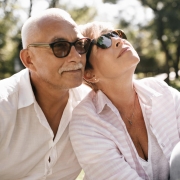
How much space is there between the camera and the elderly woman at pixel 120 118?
2605 mm

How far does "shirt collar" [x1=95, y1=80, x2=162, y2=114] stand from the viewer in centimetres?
Result: 288

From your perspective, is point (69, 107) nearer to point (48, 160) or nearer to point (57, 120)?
point (57, 120)

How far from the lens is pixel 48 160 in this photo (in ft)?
9.57

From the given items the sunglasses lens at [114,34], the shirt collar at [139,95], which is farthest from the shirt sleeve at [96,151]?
the sunglasses lens at [114,34]

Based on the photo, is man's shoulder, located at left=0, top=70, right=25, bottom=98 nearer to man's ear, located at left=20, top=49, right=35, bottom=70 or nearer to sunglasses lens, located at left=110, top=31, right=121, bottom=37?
man's ear, located at left=20, top=49, right=35, bottom=70

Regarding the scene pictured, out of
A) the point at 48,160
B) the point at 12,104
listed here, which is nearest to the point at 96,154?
the point at 48,160

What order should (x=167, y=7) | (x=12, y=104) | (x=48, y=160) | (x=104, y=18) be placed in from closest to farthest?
(x=12, y=104)
(x=48, y=160)
(x=167, y=7)
(x=104, y=18)

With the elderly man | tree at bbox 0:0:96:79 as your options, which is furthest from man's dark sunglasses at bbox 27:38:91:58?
tree at bbox 0:0:96:79

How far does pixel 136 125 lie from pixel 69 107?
732mm

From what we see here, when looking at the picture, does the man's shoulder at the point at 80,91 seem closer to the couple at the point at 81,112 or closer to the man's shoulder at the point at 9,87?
the couple at the point at 81,112

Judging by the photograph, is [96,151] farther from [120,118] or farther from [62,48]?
[62,48]

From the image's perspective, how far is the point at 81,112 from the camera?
280cm

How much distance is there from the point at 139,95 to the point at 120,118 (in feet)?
1.38

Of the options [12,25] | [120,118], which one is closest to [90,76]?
[120,118]
